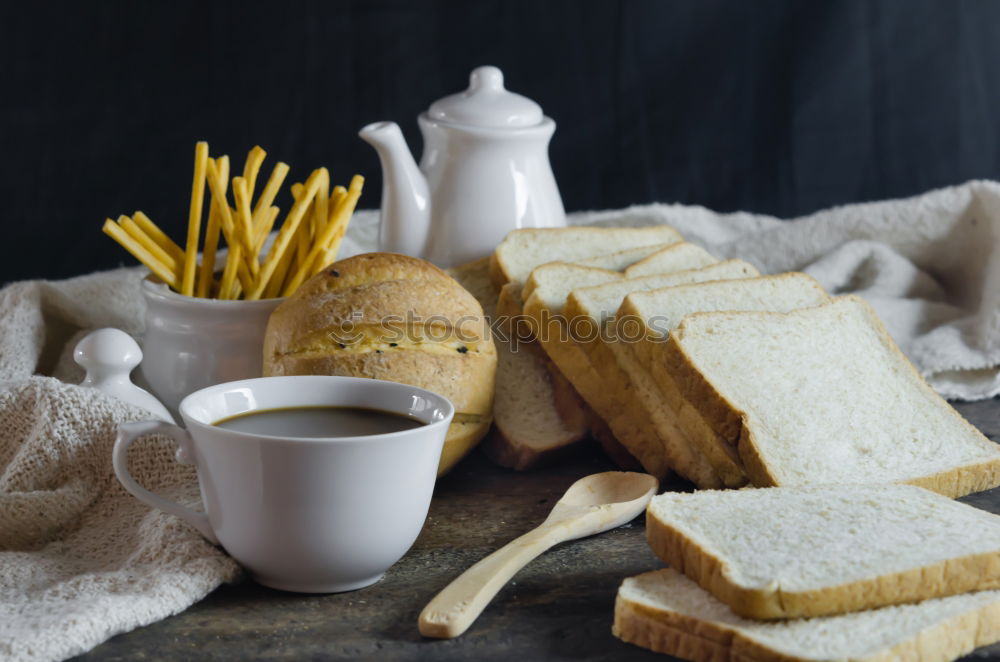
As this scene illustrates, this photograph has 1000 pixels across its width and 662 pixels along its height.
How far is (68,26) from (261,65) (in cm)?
55

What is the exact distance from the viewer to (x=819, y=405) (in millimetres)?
1974

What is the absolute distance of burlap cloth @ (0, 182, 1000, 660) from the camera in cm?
152

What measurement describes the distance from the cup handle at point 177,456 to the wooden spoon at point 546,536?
360 millimetres

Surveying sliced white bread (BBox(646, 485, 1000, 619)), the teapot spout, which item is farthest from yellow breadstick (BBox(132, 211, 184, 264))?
sliced white bread (BBox(646, 485, 1000, 619))

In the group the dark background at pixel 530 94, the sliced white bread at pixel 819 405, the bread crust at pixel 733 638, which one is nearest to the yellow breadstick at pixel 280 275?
the sliced white bread at pixel 819 405

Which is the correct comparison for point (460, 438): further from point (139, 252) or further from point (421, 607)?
point (139, 252)

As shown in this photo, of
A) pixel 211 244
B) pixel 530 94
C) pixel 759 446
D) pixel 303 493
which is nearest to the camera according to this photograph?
pixel 303 493

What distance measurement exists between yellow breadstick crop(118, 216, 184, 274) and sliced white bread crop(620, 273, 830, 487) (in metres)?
0.84

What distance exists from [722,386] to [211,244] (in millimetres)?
995

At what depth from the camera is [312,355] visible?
1.88 meters

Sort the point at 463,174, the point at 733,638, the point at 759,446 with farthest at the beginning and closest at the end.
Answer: the point at 463,174
the point at 759,446
the point at 733,638

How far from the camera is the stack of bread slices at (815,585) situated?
4.50 feet

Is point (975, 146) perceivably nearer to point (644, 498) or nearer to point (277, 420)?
point (644, 498)

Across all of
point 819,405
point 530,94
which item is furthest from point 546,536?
point 530,94
